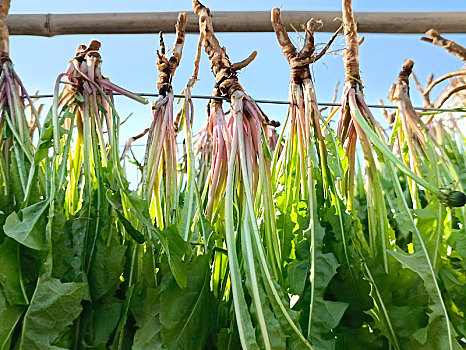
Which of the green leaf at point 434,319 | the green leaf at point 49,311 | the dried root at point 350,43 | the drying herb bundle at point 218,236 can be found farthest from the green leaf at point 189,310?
the dried root at point 350,43

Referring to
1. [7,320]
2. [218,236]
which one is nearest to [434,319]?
[218,236]

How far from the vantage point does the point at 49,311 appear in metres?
0.58

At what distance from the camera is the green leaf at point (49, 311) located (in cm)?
58

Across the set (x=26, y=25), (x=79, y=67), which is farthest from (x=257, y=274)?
(x=26, y=25)

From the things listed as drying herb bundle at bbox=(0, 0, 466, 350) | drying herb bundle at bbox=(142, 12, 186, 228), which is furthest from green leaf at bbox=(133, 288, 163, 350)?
drying herb bundle at bbox=(142, 12, 186, 228)

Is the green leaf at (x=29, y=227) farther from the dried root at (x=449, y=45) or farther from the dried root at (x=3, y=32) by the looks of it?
the dried root at (x=449, y=45)

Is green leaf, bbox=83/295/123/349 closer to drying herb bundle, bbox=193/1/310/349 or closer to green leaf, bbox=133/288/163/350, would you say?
green leaf, bbox=133/288/163/350

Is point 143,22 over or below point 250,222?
over

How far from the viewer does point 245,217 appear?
25.6 inches

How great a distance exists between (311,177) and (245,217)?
0.12 metres

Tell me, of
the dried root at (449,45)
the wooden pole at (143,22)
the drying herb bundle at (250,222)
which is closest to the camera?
the drying herb bundle at (250,222)

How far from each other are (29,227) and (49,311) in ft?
0.33

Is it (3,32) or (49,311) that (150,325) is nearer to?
(49,311)

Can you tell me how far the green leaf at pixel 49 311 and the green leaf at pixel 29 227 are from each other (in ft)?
0.16
